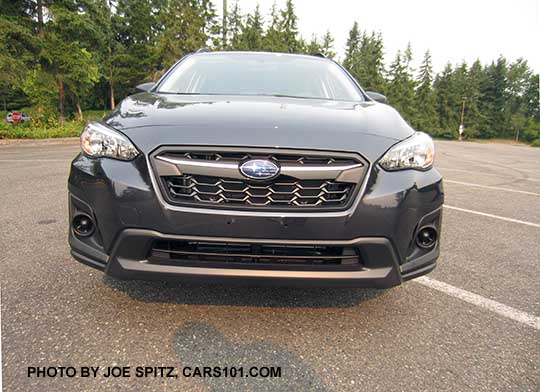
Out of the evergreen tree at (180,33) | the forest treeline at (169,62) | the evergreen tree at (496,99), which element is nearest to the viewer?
the forest treeline at (169,62)

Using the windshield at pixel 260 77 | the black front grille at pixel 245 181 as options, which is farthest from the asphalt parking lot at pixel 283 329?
the windshield at pixel 260 77

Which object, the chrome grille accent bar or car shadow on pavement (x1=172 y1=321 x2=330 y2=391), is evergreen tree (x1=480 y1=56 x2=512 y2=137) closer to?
the chrome grille accent bar

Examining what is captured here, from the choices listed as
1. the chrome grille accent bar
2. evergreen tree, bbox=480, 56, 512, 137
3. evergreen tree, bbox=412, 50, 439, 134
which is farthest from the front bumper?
evergreen tree, bbox=480, 56, 512, 137

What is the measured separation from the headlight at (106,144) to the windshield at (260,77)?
829 millimetres

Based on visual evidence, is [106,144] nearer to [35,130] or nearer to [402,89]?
[35,130]

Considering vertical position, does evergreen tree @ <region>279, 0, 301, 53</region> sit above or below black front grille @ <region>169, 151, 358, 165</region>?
above

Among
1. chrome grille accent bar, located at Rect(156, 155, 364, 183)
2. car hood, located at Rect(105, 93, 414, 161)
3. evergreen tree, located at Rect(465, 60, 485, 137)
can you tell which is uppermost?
evergreen tree, located at Rect(465, 60, 485, 137)

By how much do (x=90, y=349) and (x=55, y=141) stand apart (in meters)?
15.5

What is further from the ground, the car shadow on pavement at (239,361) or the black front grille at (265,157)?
the black front grille at (265,157)

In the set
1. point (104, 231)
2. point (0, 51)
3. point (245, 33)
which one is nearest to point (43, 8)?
point (0, 51)

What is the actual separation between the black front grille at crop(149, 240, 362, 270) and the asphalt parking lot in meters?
0.44

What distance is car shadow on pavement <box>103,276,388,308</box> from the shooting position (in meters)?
2.13

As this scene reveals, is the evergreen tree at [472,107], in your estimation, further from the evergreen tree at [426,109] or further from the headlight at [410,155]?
the headlight at [410,155]

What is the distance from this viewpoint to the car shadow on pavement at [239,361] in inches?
59.8
